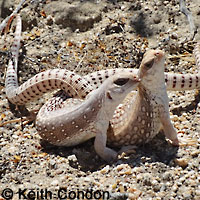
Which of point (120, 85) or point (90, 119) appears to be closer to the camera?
point (120, 85)

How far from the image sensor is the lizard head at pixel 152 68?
444 cm

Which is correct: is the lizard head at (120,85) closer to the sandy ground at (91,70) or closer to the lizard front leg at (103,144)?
the lizard front leg at (103,144)

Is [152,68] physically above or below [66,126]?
above

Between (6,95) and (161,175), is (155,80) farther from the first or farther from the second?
(6,95)

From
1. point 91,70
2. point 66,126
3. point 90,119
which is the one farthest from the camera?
point 91,70

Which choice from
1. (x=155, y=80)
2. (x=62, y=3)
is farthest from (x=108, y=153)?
(x=62, y=3)

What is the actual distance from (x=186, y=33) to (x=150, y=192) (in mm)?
3599

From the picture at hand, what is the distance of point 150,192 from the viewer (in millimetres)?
4250

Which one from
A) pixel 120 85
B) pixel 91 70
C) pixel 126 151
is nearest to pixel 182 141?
pixel 126 151

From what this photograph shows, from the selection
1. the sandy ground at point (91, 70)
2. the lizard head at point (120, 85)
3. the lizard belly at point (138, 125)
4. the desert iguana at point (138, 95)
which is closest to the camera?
the sandy ground at point (91, 70)

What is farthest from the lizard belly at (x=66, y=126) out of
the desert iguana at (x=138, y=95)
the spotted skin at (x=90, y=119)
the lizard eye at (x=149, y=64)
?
the lizard eye at (x=149, y=64)

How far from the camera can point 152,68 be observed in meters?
4.47

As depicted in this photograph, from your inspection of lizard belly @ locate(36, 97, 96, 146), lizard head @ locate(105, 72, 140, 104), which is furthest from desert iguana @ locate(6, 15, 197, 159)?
lizard belly @ locate(36, 97, 96, 146)

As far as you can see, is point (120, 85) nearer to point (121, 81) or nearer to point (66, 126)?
point (121, 81)
